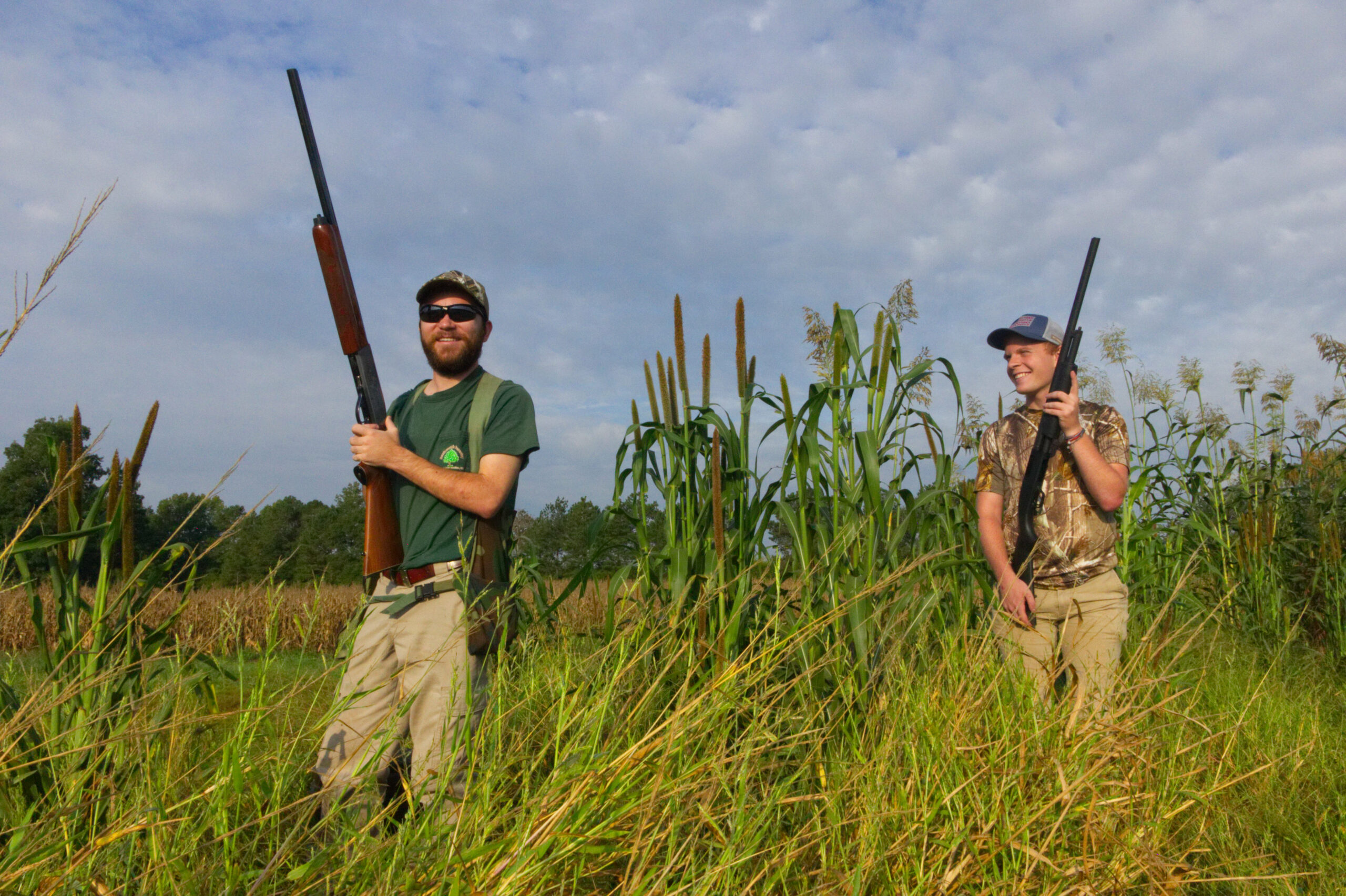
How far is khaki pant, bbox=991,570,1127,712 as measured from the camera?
288 cm

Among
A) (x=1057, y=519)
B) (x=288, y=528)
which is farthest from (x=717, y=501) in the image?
(x=288, y=528)

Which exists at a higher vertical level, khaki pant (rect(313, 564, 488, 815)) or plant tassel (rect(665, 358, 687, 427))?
plant tassel (rect(665, 358, 687, 427))

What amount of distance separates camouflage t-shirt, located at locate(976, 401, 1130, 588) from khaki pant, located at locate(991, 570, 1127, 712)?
0.16ft

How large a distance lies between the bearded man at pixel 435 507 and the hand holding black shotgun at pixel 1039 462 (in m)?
1.97

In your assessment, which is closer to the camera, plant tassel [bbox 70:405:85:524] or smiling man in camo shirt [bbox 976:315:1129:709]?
plant tassel [bbox 70:405:85:524]

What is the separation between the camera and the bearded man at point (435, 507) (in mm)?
2352

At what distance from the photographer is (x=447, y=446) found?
105 inches

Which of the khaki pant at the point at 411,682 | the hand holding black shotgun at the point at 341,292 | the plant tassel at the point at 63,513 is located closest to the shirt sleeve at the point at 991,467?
the khaki pant at the point at 411,682

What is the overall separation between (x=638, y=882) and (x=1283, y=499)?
5800mm

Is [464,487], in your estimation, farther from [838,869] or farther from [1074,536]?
[1074,536]

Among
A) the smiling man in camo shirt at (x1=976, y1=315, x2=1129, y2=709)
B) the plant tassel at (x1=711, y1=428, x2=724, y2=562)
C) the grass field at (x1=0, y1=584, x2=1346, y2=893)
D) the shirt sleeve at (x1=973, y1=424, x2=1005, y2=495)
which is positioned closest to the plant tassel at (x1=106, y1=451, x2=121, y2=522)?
the grass field at (x1=0, y1=584, x2=1346, y2=893)

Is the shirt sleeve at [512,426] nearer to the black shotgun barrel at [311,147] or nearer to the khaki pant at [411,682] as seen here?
the khaki pant at [411,682]

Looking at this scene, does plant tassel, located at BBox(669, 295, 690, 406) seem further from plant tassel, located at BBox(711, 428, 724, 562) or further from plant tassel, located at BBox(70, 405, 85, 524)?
plant tassel, located at BBox(70, 405, 85, 524)

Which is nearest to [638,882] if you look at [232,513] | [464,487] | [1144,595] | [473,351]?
[464,487]
